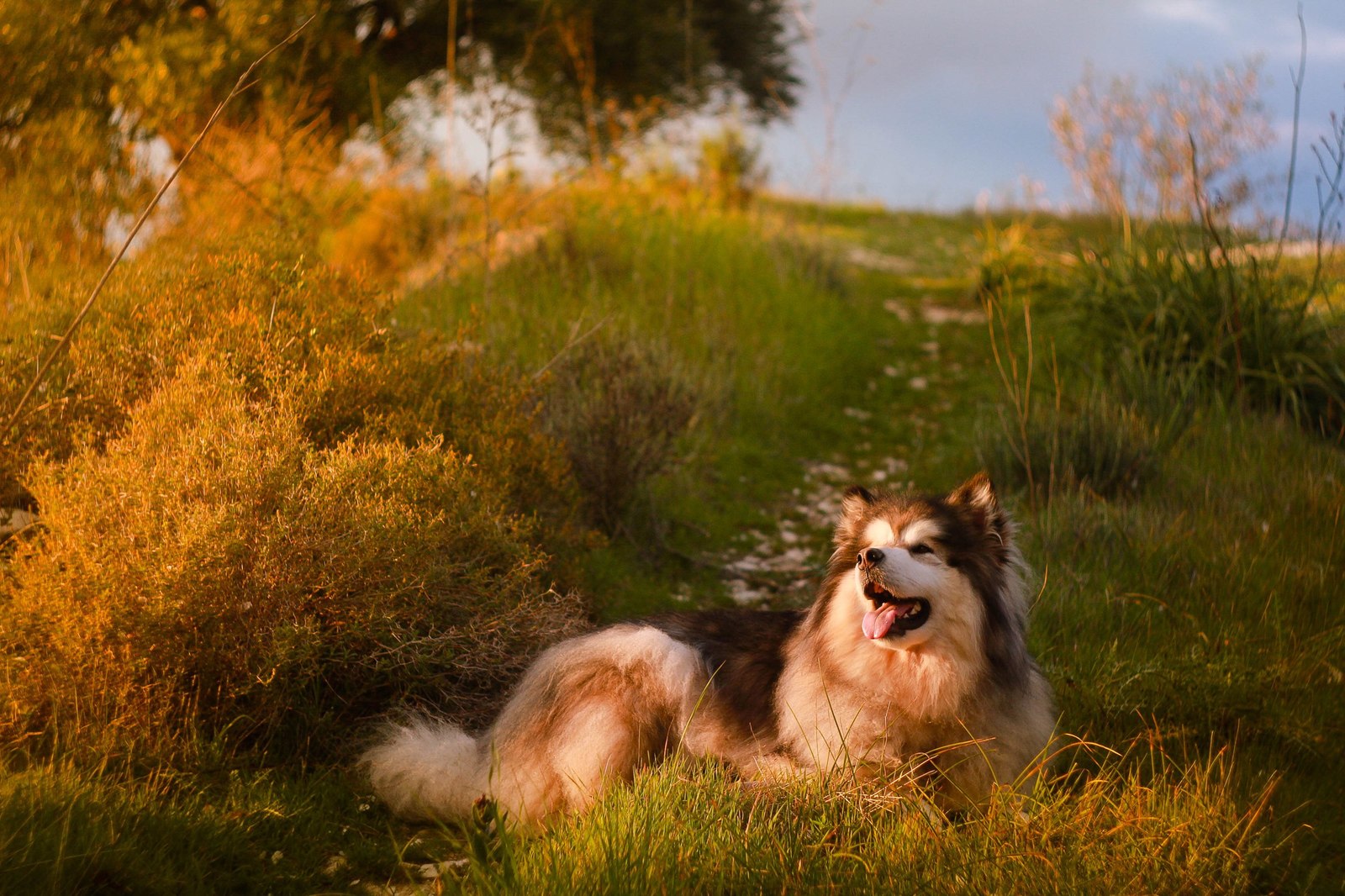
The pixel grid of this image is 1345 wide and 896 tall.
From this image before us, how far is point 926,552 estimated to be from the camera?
355 centimetres

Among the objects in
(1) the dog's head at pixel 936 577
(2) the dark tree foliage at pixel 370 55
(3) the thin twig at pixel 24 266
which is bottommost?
(1) the dog's head at pixel 936 577

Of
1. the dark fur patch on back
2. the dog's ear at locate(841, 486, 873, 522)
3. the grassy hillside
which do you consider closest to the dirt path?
the grassy hillside

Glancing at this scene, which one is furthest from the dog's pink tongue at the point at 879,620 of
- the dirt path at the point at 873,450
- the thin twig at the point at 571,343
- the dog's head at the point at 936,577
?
the thin twig at the point at 571,343

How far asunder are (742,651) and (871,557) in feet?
2.96

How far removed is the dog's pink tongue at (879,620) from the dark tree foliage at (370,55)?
540 cm

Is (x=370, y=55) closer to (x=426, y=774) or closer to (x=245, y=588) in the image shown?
(x=245, y=588)

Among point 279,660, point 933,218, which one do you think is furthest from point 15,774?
point 933,218

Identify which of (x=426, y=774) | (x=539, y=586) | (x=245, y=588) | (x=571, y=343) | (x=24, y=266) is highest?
(x=24, y=266)

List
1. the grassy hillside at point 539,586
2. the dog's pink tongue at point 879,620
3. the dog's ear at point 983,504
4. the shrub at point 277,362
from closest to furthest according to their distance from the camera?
the grassy hillside at point 539,586 < the dog's pink tongue at point 879,620 < the dog's ear at point 983,504 < the shrub at point 277,362

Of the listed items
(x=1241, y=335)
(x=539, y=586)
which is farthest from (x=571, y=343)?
(x=1241, y=335)

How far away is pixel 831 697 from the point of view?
3.64 m

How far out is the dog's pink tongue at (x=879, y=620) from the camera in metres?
3.47

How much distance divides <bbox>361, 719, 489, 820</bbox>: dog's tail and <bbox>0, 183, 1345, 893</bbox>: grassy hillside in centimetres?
10

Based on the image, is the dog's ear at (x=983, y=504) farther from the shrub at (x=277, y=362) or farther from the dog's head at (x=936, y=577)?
the shrub at (x=277, y=362)
